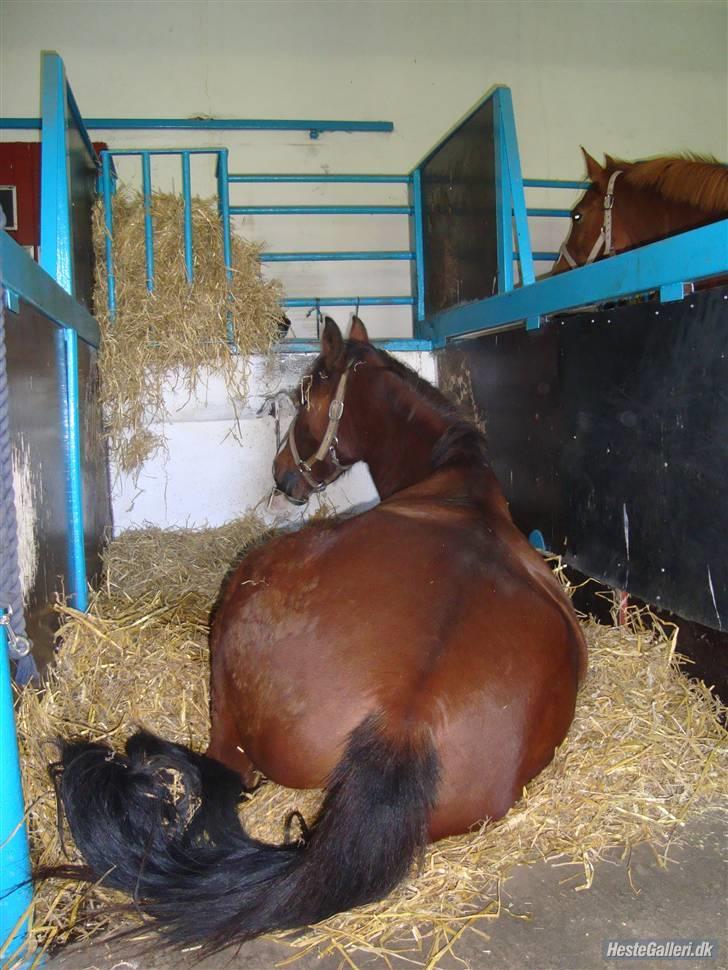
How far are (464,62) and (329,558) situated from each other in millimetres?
5504

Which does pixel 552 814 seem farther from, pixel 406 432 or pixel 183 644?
pixel 406 432

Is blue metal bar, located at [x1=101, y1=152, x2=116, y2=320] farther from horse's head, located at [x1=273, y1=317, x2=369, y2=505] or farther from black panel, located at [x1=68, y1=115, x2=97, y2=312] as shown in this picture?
horse's head, located at [x1=273, y1=317, x2=369, y2=505]

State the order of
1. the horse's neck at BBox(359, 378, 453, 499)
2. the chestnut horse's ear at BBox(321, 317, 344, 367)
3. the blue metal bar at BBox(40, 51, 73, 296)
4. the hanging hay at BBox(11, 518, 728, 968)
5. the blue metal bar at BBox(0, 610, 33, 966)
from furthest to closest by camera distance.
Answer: the chestnut horse's ear at BBox(321, 317, 344, 367)
the horse's neck at BBox(359, 378, 453, 499)
the blue metal bar at BBox(40, 51, 73, 296)
the hanging hay at BBox(11, 518, 728, 968)
the blue metal bar at BBox(0, 610, 33, 966)

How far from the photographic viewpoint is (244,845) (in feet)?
4.44

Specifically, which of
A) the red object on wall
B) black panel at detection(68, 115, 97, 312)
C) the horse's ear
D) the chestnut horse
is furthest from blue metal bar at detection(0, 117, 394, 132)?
the chestnut horse

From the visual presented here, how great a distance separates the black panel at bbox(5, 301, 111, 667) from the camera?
176cm

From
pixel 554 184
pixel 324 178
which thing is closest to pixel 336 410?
pixel 324 178

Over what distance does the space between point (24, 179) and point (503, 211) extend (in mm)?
3791

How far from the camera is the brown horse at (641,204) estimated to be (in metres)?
2.93

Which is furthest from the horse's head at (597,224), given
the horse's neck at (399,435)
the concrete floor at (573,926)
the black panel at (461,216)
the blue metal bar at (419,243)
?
the concrete floor at (573,926)

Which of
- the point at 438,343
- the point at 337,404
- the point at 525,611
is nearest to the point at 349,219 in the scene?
the point at 438,343

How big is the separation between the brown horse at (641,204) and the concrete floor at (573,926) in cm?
251

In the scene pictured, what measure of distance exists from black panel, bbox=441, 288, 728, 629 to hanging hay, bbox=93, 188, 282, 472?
5.10 feet

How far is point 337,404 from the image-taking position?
2924 millimetres
